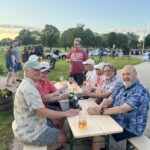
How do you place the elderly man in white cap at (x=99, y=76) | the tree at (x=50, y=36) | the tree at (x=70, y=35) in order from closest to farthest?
1. the elderly man in white cap at (x=99, y=76)
2. the tree at (x=70, y=35)
3. the tree at (x=50, y=36)

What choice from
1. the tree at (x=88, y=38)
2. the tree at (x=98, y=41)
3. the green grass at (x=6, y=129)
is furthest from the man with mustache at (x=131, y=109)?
the tree at (x=98, y=41)

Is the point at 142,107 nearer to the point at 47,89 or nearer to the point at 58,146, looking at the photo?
the point at 58,146

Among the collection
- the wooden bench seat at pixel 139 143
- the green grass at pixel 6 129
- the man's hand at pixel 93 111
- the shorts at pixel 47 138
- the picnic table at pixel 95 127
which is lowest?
the green grass at pixel 6 129

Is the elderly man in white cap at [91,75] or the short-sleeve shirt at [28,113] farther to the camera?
the elderly man in white cap at [91,75]

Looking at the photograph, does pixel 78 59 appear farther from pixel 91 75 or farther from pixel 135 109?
pixel 135 109

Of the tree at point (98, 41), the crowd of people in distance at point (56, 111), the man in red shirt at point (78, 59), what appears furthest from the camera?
the tree at point (98, 41)

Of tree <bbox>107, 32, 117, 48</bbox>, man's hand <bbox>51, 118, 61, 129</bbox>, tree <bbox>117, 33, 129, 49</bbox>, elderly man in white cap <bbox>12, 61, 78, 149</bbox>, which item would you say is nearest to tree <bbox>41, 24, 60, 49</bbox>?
tree <bbox>107, 32, 117, 48</bbox>

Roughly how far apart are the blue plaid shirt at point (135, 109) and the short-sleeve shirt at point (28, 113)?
1.15m

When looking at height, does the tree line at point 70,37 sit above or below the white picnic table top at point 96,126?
above

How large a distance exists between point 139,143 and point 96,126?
66 centimetres

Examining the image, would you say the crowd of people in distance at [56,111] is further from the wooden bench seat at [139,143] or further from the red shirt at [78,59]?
the red shirt at [78,59]

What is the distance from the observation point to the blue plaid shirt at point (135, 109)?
3.82 metres

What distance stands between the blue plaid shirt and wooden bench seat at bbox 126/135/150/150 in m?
0.08

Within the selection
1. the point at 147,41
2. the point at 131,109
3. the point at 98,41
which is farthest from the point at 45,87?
the point at 147,41
